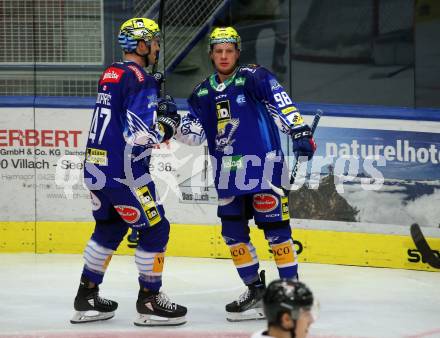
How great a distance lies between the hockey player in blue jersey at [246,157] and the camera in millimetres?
5898

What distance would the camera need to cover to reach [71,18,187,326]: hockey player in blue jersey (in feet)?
18.5

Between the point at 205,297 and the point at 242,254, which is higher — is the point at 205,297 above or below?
below

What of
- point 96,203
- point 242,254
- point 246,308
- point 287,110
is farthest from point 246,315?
point 287,110

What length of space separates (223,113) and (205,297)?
126 centimetres

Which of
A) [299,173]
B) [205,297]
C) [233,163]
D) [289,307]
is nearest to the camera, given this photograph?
[289,307]

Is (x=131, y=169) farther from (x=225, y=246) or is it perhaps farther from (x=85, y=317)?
(x=225, y=246)

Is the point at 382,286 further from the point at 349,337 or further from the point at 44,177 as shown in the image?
the point at 44,177

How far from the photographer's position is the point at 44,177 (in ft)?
26.3

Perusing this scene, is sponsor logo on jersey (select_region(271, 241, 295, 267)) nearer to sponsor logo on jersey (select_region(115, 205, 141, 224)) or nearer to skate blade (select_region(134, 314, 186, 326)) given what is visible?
skate blade (select_region(134, 314, 186, 326))

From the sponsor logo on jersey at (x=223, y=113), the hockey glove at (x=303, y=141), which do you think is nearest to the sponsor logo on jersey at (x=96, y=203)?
the sponsor logo on jersey at (x=223, y=113)

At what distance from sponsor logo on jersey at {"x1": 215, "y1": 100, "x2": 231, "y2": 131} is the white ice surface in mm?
1077

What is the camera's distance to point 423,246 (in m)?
7.16

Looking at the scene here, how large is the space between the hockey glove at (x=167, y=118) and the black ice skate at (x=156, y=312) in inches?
33.9

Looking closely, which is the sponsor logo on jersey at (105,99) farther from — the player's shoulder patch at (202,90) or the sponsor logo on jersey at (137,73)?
the player's shoulder patch at (202,90)
